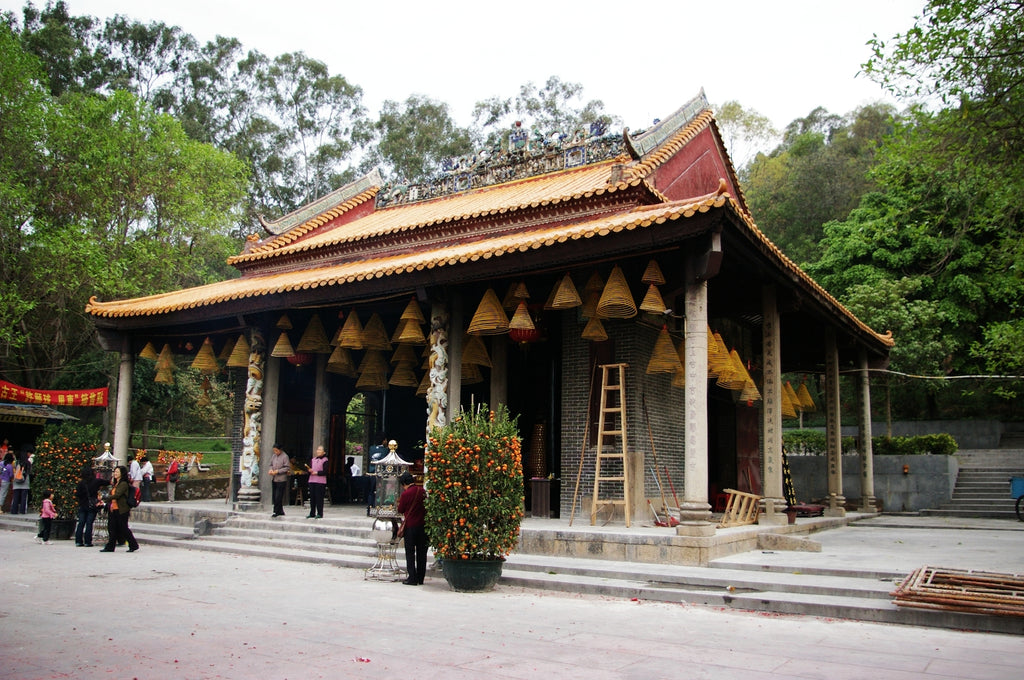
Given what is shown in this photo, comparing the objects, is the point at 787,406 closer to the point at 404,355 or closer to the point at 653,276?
the point at 653,276

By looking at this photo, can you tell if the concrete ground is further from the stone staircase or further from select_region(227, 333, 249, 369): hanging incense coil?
the stone staircase

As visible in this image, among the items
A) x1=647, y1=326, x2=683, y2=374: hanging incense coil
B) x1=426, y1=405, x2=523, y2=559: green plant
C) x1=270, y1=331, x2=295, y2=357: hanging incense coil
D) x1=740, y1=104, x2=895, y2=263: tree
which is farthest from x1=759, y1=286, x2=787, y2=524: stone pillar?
x1=740, y1=104, x2=895, y2=263: tree

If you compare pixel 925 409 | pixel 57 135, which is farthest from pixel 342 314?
pixel 925 409

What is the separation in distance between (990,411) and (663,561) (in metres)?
25.9

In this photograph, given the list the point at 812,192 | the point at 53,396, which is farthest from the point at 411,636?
the point at 812,192

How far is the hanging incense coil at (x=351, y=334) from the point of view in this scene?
1396 cm

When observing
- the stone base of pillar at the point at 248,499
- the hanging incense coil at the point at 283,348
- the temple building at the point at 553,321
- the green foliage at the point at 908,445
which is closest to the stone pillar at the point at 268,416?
the temple building at the point at 553,321

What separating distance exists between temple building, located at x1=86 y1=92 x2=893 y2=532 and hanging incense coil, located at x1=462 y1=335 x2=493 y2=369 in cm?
2

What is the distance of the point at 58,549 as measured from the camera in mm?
12648

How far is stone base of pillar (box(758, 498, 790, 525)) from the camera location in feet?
41.3

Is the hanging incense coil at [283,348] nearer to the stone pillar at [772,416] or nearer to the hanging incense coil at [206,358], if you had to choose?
the hanging incense coil at [206,358]

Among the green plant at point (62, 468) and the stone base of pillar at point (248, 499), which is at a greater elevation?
the green plant at point (62, 468)

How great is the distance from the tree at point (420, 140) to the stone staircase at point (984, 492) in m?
26.5

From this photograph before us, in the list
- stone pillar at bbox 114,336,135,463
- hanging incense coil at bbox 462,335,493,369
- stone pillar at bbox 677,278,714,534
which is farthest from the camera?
stone pillar at bbox 114,336,135,463
